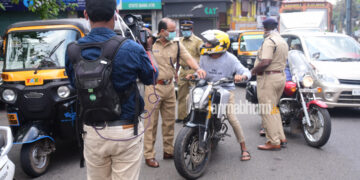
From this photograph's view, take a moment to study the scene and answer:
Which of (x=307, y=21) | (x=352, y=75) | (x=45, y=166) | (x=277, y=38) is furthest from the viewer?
(x=307, y=21)

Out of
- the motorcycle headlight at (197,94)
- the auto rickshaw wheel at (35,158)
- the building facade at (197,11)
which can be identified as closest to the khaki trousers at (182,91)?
the motorcycle headlight at (197,94)

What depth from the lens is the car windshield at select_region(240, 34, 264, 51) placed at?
1192 cm

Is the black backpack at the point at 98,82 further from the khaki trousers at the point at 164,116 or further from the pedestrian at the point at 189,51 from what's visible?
the pedestrian at the point at 189,51

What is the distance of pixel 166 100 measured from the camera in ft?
15.0

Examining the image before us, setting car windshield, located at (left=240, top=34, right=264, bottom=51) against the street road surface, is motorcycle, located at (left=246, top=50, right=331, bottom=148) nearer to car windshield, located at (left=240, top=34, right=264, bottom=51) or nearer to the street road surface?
the street road surface

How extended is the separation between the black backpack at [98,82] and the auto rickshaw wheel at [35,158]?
2228mm

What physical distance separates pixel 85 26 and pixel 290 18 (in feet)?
47.3

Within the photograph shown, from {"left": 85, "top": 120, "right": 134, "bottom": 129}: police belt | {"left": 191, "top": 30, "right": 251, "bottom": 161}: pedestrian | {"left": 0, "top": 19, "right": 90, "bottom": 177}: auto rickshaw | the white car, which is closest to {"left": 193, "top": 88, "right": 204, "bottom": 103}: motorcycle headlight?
{"left": 191, "top": 30, "right": 251, "bottom": 161}: pedestrian

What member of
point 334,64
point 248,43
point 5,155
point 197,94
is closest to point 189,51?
point 197,94

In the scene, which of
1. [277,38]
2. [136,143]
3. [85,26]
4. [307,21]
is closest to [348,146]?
[277,38]

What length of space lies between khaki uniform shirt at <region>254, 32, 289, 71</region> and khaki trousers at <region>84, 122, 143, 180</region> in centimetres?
291

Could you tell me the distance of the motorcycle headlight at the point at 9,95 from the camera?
14.2 ft

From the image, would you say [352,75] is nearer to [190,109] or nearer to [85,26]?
[190,109]

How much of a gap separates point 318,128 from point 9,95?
4396 mm
